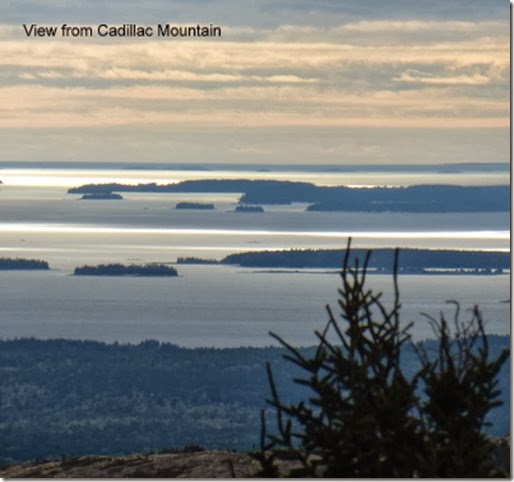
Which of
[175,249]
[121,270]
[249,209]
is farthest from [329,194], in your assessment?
[121,270]

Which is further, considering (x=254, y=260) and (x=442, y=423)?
(x=254, y=260)

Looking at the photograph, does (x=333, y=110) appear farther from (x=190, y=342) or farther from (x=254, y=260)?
(x=190, y=342)

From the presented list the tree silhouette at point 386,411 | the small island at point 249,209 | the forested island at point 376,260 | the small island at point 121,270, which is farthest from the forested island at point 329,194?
the tree silhouette at point 386,411

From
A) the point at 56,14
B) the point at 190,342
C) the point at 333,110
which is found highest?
the point at 56,14

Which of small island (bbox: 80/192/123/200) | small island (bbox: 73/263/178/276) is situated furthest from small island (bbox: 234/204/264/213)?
small island (bbox: 80/192/123/200)

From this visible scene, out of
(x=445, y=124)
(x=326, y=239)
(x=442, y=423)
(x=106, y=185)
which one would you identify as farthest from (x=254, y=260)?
(x=442, y=423)

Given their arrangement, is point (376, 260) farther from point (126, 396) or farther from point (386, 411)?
point (386, 411)
